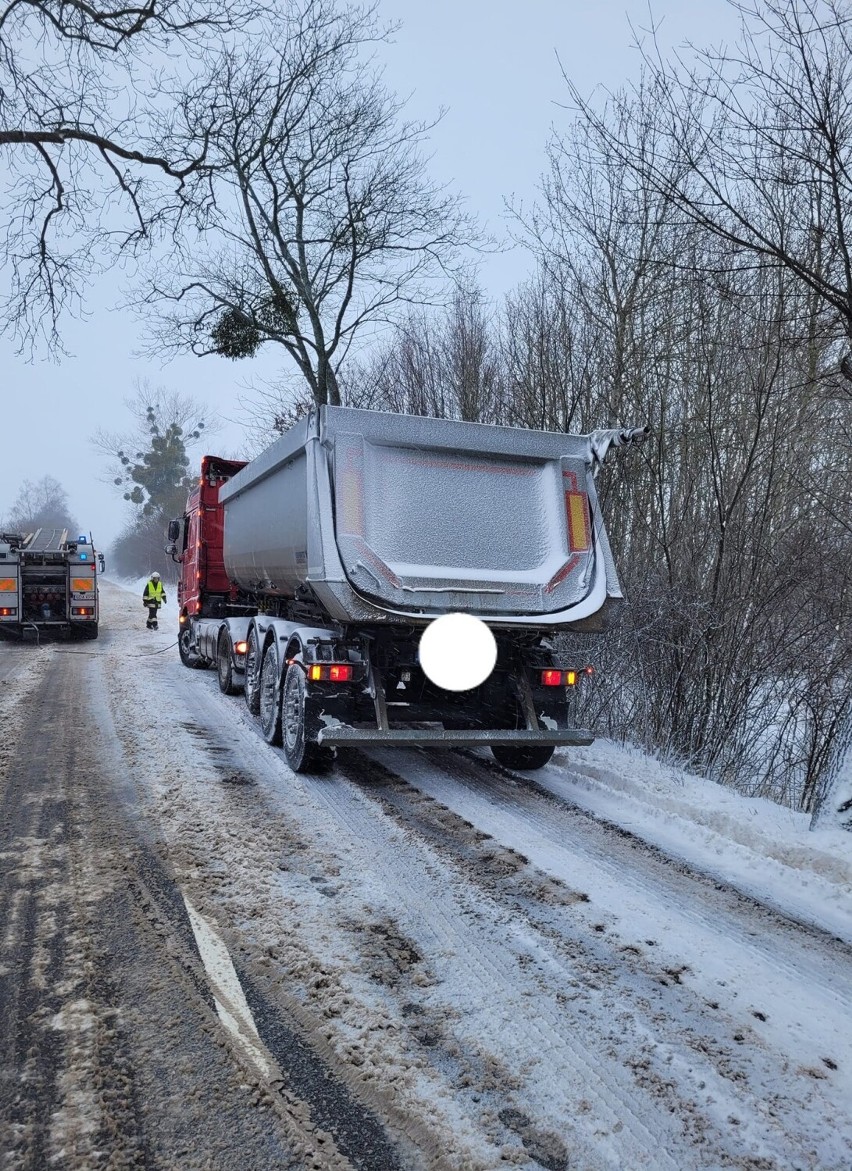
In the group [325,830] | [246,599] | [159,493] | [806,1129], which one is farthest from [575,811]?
[159,493]

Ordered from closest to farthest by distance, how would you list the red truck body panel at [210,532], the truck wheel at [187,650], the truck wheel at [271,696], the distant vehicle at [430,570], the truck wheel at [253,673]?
the distant vehicle at [430,570], the truck wheel at [271,696], the truck wheel at [253,673], the red truck body panel at [210,532], the truck wheel at [187,650]

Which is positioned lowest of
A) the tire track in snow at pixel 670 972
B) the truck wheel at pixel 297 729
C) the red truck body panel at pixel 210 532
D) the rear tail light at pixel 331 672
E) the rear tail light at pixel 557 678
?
the tire track in snow at pixel 670 972

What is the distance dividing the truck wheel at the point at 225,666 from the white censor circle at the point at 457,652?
4897 millimetres

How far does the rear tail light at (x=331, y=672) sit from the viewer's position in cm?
630

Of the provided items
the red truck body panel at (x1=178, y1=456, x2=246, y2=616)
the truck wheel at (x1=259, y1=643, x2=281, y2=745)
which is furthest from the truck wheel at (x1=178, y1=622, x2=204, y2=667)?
the truck wheel at (x1=259, y1=643, x2=281, y2=745)

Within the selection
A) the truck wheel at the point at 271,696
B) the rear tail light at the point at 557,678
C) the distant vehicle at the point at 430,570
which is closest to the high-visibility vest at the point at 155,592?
the truck wheel at the point at 271,696

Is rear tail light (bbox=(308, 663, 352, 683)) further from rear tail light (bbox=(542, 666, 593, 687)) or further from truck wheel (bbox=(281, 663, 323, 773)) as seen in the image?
rear tail light (bbox=(542, 666, 593, 687))

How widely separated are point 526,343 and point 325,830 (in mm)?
8271

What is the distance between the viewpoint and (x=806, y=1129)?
2.48 metres

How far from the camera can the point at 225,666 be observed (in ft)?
35.9

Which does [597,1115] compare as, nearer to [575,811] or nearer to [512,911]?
[512,911]

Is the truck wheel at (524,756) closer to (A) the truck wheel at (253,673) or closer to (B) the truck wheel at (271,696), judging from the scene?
(B) the truck wheel at (271,696)

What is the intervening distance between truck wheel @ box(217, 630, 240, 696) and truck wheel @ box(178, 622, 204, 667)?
101 inches

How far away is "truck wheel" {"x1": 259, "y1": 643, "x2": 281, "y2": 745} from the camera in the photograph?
752 centimetres
